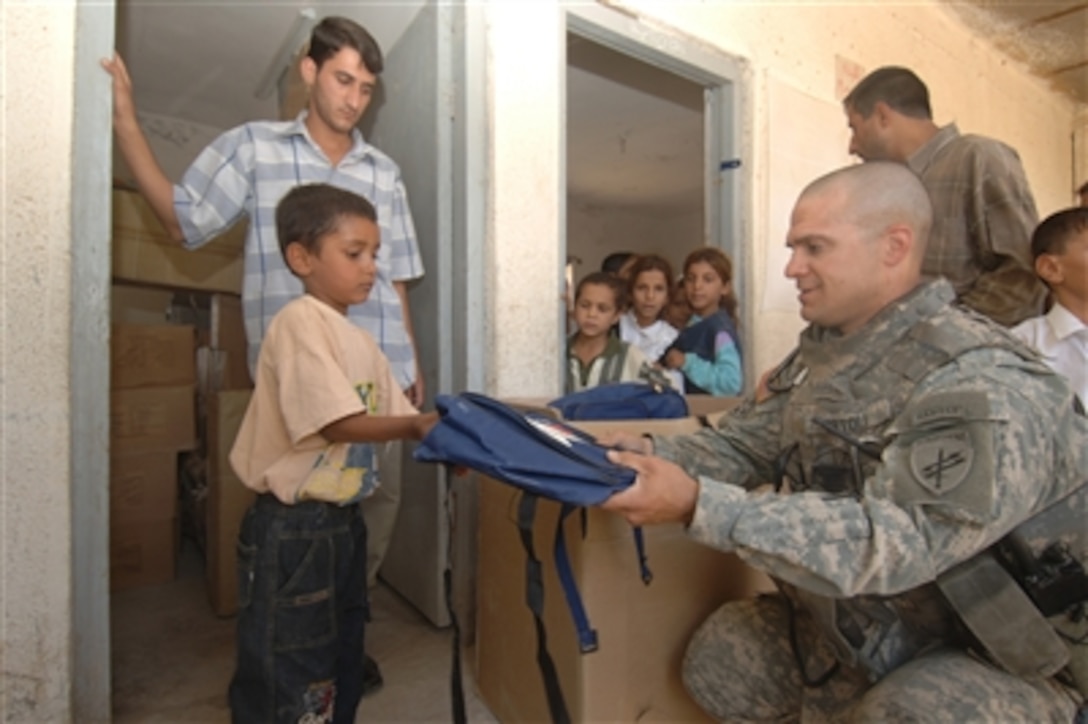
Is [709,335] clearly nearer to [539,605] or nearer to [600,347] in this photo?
[600,347]

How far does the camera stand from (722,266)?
2734 mm

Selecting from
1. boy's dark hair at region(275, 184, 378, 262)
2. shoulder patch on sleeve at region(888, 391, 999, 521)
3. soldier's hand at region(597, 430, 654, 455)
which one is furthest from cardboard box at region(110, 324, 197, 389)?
shoulder patch on sleeve at region(888, 391, 999, 521)

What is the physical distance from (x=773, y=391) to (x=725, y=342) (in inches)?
46.4

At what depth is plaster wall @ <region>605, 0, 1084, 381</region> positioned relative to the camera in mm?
2807

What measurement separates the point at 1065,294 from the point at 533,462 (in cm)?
193

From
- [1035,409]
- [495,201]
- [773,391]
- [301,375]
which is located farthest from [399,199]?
[1035,409]

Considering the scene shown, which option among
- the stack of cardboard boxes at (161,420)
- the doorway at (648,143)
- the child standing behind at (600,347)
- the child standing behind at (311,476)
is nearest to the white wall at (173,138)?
the stack of cardboard boxes at (161,420)

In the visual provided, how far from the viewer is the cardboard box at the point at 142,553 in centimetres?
250

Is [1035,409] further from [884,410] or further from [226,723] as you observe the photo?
[226,723]

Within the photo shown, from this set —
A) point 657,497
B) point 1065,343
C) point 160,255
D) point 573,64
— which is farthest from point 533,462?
point 573,64

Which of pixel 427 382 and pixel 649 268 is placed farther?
pixel 649 268

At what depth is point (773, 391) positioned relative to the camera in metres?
1.49

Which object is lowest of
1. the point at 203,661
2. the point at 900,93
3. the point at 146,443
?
the point at 203,661

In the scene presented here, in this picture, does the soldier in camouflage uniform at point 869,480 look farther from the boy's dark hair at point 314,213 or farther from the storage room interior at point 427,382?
the boy's dark hair at point 314,213
